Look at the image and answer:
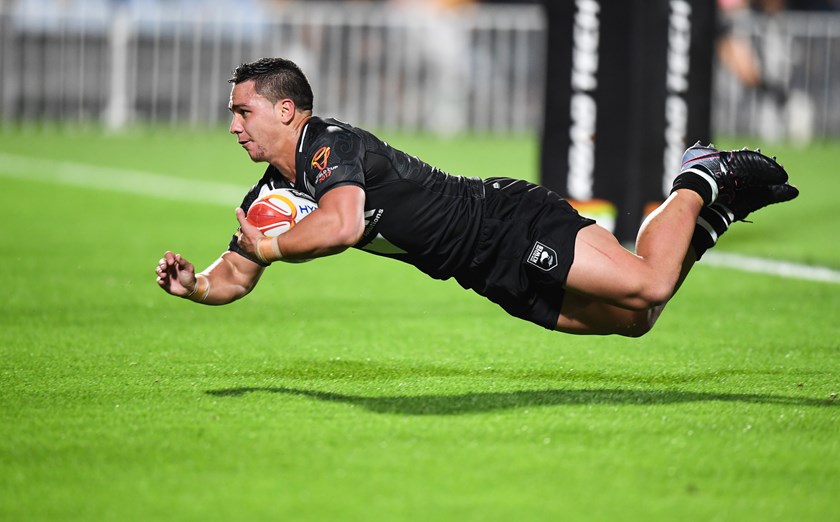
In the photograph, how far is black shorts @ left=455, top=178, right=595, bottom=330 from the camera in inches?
228

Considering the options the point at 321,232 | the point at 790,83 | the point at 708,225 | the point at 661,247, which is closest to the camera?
the point at 321,232

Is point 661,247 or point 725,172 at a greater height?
point 725,172

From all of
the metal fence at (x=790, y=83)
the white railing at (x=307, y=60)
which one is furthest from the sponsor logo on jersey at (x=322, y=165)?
the white railing at (x=307, y=60)

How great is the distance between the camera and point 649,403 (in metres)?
5.64

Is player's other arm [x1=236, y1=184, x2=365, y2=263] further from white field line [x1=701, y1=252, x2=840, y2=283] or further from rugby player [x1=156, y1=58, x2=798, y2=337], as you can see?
white field line [x1=701, y1=252, x2=840, y2=283]

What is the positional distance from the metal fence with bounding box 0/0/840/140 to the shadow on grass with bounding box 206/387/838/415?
1838 centimetres

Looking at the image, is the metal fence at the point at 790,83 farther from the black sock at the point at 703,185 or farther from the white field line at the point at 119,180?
the black sock at the point at 703,185

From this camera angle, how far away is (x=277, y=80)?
18.7 ft

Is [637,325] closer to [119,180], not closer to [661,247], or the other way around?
[661,247]

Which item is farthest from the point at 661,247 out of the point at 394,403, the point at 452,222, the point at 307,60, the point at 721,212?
the point at 307,60

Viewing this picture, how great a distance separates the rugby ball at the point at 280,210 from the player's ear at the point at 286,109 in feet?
1.06

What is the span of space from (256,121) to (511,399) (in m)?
1.59

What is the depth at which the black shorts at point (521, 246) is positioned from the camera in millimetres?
5789

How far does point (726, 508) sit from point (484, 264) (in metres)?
2.00
